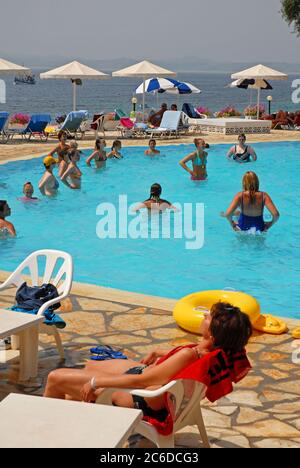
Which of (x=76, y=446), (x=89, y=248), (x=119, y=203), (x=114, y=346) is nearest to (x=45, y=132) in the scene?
(x=119, y=203)

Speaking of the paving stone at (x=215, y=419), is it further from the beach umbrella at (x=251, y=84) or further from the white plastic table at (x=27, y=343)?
the beach umbrella at (x=251, y=84)

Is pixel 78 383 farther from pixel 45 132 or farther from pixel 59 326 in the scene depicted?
pixel 45 132

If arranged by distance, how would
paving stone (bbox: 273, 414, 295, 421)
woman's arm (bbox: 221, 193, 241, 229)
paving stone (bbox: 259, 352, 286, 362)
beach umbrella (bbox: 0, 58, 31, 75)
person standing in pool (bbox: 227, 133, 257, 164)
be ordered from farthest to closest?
beach umbrella (bbox: 0, 58, 31, 75)
person standing in pool (bbox: 227, 133, 257, 164)
woman's arm (bbox: 221, 193, 241, 229)
paving stone (bbox: 259, 352, 286, 362)
paving stone (bbox: 273, 414, 295, 421)

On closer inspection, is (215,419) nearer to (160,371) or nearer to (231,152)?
(160,371)

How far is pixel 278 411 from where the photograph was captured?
17.3 feet

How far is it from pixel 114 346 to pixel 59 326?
2.24 ft

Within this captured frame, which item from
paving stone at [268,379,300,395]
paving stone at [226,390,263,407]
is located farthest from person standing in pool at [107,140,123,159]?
paving stone at [226,390,263,407]

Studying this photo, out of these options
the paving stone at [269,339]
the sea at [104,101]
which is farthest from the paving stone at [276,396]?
the sea at [104,101]

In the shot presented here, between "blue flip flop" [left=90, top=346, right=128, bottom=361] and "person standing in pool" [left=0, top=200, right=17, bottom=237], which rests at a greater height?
"person standing in pool" [left=0, top=200, right=17, bottom=237]

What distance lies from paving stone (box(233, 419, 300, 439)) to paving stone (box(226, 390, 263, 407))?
0.29 meters

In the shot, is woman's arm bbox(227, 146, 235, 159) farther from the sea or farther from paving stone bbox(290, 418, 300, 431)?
the sea

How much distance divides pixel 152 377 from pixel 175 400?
7.6 inches

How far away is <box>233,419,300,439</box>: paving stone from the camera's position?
4883mm
